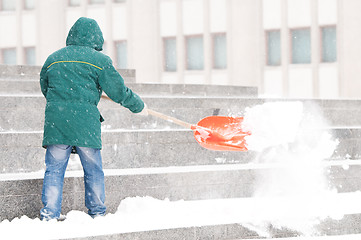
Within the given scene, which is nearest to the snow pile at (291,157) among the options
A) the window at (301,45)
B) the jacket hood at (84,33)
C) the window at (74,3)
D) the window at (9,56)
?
the jacket hood at (84,33)

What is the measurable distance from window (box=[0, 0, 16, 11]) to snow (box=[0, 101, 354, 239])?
20.3 meters

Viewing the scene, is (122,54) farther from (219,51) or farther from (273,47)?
(273,47)

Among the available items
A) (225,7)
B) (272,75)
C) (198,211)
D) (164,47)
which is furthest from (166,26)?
(198,211)

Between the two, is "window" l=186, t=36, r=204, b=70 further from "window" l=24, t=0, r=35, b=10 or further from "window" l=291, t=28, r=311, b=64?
"window" l=24, t=0, r=35, b=10

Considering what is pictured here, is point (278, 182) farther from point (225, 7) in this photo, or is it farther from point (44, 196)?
point (225, 7)

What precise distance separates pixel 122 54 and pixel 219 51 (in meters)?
4.07

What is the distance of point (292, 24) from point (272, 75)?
1.78 m

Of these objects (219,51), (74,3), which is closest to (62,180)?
(219,51)

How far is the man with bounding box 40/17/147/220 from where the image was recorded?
5359 millimetres

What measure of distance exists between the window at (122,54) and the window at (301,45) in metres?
6.68

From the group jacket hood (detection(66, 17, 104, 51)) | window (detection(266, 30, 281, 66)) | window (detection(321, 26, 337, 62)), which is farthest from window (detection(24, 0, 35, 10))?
jacket hood (detection(66, 17, 104, 51))

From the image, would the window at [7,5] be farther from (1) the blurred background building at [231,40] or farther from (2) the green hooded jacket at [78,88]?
(2) the green hooded jacket at [78,88]

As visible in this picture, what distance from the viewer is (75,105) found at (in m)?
5.36

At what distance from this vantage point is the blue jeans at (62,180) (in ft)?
17.6
